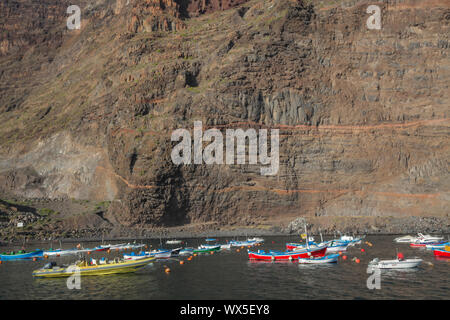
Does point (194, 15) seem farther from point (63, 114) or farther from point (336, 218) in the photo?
point (336, 218)

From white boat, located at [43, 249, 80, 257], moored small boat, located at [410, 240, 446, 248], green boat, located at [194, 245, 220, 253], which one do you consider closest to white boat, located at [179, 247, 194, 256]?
green boat, located at [194, 245, 220, 253]

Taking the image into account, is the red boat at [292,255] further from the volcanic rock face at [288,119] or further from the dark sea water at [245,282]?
the volcanic rock face at [288,119]

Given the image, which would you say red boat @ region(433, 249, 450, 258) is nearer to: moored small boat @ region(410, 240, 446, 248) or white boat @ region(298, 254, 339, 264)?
moored small boat @ region(410, 240, 446, 248)

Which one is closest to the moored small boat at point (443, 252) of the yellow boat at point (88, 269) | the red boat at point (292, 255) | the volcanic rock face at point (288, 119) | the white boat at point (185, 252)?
the red boat at point (292, 255)

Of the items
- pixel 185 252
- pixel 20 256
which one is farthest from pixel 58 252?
pixel 185 252

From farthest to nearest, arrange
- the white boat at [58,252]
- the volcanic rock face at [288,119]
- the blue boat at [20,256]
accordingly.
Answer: the volcanic rock face at [288,119], the white boat at [58,252], the blue boat at [20,256]

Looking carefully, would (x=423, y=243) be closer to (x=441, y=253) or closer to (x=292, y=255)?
(x=441, y=253)
